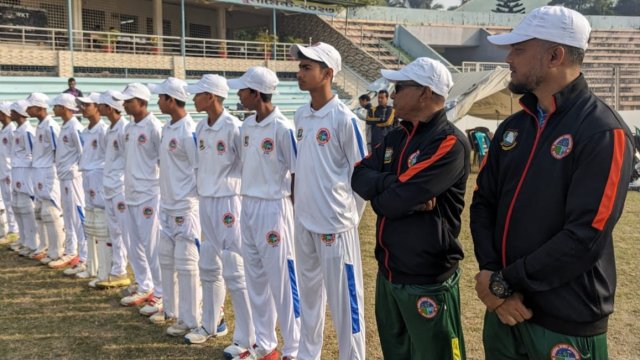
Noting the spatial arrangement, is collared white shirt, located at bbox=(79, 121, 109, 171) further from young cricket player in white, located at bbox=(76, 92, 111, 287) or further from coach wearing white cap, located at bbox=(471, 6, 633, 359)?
coach wearing white cap, located at bbox=(471, 6, 633, 359)

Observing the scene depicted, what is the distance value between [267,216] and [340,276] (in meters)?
0.78

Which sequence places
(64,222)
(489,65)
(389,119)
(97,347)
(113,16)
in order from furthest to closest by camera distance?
(113,16) < (489,65) < (389,119) < (64,222) < (97,347)

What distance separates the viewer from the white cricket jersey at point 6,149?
8.76 metres


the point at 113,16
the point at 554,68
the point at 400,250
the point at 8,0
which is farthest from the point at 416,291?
the point at 113,16

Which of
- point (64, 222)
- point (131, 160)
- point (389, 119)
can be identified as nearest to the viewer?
point (131, 160)

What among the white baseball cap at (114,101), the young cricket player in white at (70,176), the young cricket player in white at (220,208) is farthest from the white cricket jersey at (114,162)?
the young cricket player in white at (220,208)

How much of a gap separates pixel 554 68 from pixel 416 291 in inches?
50.2

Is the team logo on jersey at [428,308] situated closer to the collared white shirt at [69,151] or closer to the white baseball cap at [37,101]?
the collared white shirt at [69,151]

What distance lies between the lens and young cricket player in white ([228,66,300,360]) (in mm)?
4266

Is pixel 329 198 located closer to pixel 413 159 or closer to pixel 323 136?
pixel 323 136

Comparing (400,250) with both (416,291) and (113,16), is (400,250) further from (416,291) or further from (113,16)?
(113,16)

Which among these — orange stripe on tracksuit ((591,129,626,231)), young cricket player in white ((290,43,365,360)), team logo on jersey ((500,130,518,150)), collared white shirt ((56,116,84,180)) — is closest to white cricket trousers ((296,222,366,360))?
young cricket player in white ((290,43,365,360))

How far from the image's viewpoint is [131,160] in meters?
5.70

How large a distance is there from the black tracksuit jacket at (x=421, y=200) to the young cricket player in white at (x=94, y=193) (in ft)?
14.4
